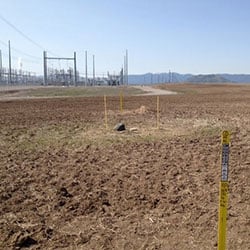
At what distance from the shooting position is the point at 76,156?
10.8 metres

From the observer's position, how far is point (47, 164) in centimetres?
984

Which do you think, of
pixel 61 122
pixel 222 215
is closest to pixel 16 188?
pixel 222 215

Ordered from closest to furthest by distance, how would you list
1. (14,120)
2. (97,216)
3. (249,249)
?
(249,249)
(97,216)
(14,120)

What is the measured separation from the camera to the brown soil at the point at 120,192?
5559 millimetres

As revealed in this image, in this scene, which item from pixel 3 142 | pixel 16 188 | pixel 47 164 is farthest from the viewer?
pixel 3 142

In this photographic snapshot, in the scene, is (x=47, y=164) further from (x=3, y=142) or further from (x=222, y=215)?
(x=222, y=215)

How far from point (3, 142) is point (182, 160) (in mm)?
6178

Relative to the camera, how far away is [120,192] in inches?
295

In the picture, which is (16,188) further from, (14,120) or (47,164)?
(14,120)

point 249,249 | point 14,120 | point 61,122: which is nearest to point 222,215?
point 249,249

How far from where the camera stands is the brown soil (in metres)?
5.56

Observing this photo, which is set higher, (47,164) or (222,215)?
(222,215)

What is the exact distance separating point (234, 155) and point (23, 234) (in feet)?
19.7

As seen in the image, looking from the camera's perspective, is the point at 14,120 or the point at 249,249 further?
the point at 14,120
